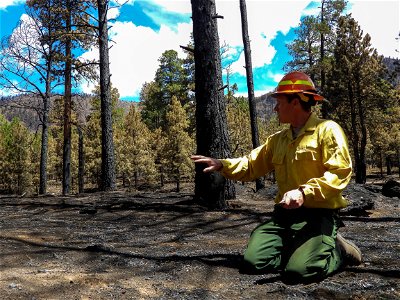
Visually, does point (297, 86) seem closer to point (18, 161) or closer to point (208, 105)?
point (208, 105)

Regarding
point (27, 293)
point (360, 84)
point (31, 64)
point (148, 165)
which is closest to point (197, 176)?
point (27, 293)

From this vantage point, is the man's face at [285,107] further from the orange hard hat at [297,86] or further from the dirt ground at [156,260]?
the dirt ground at [156,260]

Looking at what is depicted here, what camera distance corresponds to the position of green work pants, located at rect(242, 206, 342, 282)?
115 inches

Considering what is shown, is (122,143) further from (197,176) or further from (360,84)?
(197,176)

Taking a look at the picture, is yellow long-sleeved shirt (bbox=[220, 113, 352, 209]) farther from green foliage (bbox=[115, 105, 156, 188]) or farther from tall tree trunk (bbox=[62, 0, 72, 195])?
green foliage (bbox=[115, 105, 156, 188])

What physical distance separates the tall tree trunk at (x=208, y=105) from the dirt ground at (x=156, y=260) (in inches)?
25.5

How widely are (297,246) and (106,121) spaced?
10171 mm

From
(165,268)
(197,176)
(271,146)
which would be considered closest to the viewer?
(165,268)

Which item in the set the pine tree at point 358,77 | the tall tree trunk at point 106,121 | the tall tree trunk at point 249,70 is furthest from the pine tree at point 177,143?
the tall tree trunk at point 106,121

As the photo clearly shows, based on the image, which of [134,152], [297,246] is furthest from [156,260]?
[134,152]

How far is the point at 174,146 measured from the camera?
107 ft

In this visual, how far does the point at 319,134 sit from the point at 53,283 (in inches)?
96.8

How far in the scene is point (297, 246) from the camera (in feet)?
10.3

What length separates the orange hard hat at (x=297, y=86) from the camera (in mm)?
3236
